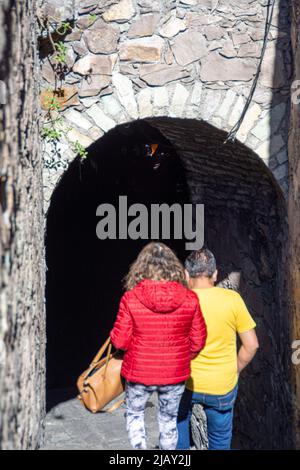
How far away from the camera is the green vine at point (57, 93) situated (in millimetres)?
3807

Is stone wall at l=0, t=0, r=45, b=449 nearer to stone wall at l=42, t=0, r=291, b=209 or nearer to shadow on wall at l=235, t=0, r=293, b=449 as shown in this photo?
stone wall at l=42, t=0, r=291, b=209

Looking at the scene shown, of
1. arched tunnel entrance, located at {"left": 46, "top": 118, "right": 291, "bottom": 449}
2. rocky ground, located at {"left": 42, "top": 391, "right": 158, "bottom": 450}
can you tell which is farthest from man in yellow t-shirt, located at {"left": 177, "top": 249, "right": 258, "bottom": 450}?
arched tunnel entrance, located at {"left": 46, "top": 118, "right": 291, "bottom": 449}

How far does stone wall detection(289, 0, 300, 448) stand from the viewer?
12.8 feet

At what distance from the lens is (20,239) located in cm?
258

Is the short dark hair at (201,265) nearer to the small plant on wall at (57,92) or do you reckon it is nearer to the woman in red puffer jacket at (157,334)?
the woman in red puffer jacket at (157,334)

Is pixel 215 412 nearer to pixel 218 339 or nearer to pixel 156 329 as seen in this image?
pixel 218 339

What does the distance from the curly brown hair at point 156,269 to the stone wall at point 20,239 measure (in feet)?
1.53

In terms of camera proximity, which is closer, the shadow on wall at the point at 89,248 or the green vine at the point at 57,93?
the green vine at the point at 57,93

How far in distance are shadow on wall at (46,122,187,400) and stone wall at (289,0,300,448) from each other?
1.72m

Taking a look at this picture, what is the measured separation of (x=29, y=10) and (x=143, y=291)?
1.40 meters

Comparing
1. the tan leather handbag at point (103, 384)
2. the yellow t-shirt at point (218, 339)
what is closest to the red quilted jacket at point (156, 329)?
the yellow t-shirt at point (218, 339)

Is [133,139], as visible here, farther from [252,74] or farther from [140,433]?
[140,433]

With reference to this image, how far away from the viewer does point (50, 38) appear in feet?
12.3
